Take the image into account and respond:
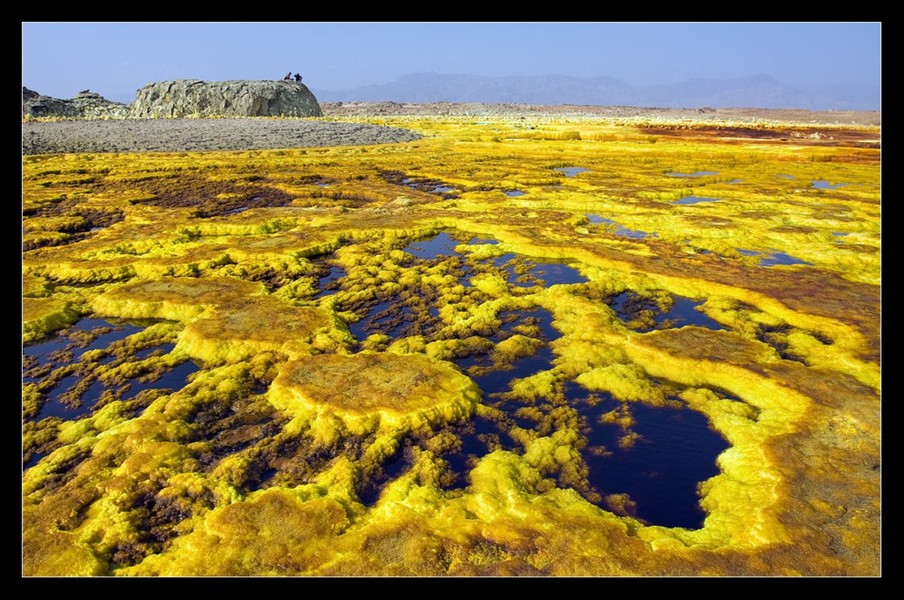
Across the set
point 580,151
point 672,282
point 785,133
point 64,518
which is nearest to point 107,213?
point 64,518

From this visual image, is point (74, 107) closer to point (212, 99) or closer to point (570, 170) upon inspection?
point (212, 99)

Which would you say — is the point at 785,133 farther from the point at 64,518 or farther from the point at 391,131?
the point at 64,518

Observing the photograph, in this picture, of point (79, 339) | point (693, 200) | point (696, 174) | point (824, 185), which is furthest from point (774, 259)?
point (696, 174)

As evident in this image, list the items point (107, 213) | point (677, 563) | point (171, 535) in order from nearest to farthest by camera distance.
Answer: point (677, 563)
point (171, 535)
point (107, 213)

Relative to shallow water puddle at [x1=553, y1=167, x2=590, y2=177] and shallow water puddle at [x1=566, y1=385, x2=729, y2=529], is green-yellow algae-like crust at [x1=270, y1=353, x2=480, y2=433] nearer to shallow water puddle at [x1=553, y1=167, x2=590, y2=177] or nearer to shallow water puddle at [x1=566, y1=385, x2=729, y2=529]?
shallow water puddle at [x1=566, y1=385, x2=729, y2=529]

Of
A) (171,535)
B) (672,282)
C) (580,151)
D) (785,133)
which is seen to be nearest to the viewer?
(171,535)

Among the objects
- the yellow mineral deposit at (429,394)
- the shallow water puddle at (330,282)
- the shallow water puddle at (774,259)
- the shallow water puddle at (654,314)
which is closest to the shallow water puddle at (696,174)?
the yellow mineral deposit at (429,394)

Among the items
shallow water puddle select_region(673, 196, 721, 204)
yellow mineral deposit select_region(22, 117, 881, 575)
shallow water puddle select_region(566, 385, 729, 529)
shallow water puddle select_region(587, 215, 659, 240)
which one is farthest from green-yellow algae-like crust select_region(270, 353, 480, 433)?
shallow water puddle select_region(673, 196, 721, 204)
